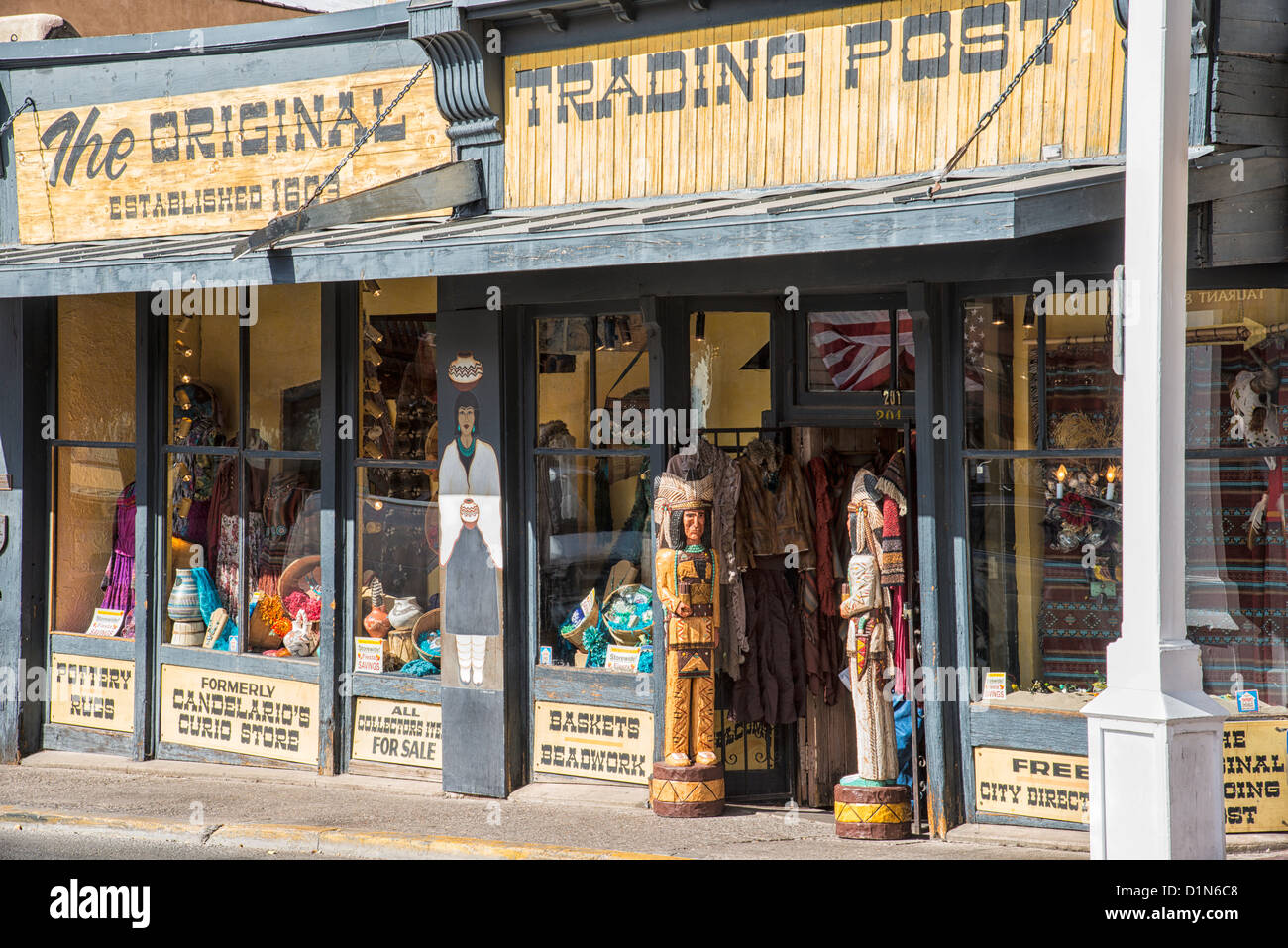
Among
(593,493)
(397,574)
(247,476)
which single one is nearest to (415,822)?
(397,574)

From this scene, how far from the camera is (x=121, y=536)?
10453 millimetres

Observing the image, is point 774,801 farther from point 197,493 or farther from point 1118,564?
point 197,493

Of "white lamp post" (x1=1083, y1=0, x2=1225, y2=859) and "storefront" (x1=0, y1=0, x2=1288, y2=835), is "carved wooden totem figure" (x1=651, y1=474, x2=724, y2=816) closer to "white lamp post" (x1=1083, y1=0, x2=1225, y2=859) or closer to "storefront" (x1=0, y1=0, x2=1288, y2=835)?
"storefront" (x1=0, y1=0, x2=1288, y2=835)

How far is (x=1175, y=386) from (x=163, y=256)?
19.0ft

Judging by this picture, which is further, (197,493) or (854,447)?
(197,493)

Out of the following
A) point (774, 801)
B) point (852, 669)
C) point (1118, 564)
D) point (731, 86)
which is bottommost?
point (774, 801)

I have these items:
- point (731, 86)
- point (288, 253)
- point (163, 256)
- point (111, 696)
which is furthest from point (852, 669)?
point (111, 696)

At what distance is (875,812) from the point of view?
7.54 meters

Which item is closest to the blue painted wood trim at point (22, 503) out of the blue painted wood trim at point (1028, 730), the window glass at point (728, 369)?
the window glass at point (728, 369)

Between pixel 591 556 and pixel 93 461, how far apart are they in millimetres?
4095

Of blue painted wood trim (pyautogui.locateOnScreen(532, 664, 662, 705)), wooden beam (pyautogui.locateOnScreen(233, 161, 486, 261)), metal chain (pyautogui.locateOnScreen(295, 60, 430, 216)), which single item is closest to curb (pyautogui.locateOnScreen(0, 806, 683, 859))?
blue painted wood trim (pyautogui.locateOnScreen(532, 664, 662, 705))

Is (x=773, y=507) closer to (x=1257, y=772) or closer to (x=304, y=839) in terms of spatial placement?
(x=1257, y=772)

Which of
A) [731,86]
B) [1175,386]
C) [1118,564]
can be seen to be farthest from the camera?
[731,86]

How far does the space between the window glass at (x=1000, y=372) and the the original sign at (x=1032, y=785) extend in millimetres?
1607
